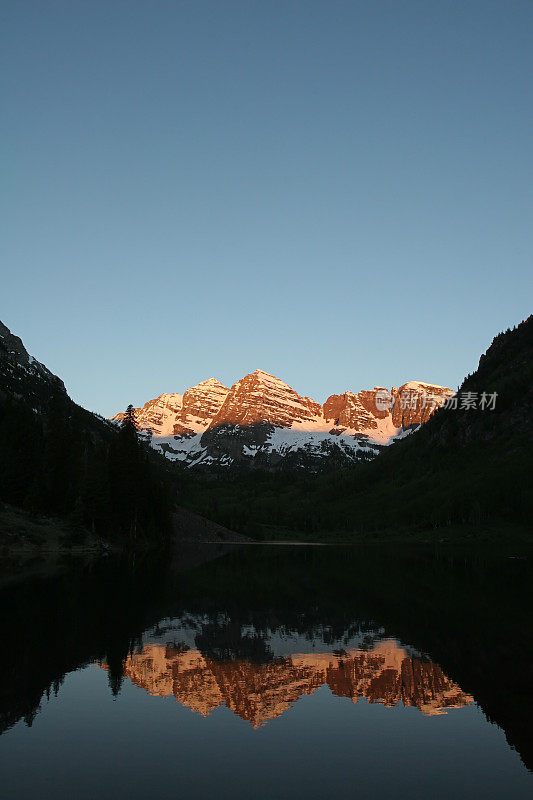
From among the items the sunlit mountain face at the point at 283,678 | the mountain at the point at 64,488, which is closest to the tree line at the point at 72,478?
the mountain at the point at 64,488

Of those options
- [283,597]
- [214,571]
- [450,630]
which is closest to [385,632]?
[450,630]

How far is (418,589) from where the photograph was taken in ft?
229

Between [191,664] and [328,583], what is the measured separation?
4692 cm

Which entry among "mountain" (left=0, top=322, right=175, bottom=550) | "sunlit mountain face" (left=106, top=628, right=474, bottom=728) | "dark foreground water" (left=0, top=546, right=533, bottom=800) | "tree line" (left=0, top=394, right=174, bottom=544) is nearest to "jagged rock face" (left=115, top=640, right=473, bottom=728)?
"sunlit mountain face" (left=106, top=628, right=474, bottom=728)

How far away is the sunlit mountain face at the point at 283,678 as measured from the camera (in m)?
26.5

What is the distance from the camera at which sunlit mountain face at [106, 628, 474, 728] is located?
26469 mm

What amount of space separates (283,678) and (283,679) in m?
0.21

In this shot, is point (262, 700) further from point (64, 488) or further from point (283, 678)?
point (64, 488)

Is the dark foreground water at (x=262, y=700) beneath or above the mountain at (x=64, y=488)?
beneath

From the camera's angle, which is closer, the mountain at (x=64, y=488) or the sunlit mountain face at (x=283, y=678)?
the sunlit mountain face at (x=283, y=678)

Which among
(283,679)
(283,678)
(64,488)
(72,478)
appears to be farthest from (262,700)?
(72,478)

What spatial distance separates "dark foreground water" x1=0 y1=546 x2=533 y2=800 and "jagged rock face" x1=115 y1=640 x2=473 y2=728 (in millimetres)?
120

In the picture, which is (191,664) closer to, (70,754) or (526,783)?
(70,754)

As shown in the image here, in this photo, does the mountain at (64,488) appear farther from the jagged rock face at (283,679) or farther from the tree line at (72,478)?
the jagged rock face at (283,679)
